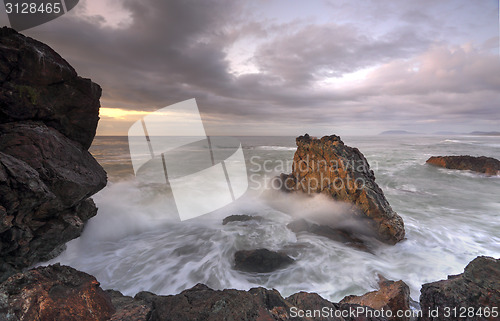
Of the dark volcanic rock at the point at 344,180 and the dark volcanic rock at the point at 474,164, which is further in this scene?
the dark volcanic rock at the point at 474,164

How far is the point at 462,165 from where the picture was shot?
18141 mm

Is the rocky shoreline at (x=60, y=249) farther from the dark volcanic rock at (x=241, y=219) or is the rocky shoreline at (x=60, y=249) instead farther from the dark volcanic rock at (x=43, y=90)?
the dark volcanic rock at (x=241, y=219)

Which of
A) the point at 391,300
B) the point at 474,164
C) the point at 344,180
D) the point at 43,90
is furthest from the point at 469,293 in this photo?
the point at 474,164

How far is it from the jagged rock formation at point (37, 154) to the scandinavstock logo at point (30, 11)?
0.84 metres

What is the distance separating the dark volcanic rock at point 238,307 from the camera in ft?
7.34

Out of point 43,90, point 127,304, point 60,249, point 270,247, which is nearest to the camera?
point 127,304

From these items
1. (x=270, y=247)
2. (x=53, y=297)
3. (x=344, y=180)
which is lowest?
(x=270, y=247)

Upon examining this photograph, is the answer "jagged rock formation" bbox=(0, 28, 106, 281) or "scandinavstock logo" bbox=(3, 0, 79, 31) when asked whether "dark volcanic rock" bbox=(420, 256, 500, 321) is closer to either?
"jagged rock formation" bbox=(0, 28, 106, 281)

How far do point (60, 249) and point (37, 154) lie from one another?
11.7 ft

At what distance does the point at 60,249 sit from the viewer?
18.5 feet

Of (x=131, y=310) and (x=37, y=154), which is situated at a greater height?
(x=37, y=154)

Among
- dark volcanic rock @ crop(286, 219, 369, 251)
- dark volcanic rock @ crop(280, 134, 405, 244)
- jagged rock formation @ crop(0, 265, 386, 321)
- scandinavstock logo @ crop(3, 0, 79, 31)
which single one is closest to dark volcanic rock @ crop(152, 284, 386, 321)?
jagged rock formation @ crop(0, 265, 386, 321)

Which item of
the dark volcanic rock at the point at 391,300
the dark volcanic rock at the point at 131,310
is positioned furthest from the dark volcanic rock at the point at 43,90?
the dark volcanic rock at the point at 391,300

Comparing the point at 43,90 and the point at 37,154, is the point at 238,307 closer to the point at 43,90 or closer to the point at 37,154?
the point at 37,154
